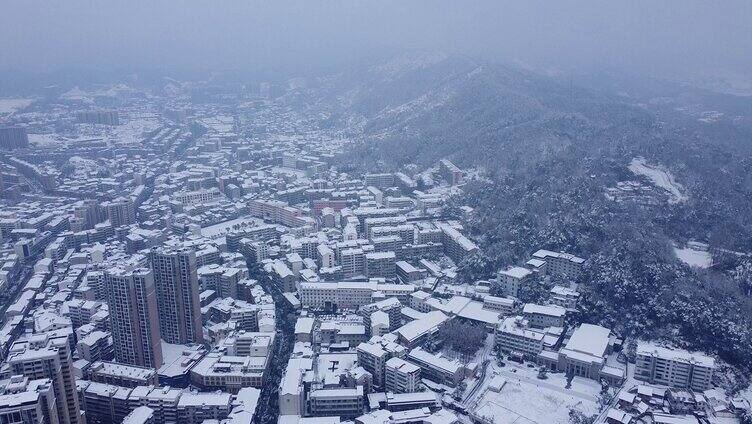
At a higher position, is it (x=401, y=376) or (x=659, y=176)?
(x=659, y=176)

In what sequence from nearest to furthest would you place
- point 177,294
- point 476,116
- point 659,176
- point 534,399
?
point 534,399
point 177,294
point 659,176
point 476,116

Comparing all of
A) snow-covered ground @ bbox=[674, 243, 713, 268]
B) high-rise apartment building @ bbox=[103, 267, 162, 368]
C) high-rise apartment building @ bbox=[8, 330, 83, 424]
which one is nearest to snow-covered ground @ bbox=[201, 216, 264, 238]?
high-rise apartment building @ bbox=[103, 267, 162, 368]

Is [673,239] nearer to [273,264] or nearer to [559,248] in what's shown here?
[559,248]

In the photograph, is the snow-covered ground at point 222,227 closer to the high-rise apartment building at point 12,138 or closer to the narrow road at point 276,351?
the narrow road at point 276,351

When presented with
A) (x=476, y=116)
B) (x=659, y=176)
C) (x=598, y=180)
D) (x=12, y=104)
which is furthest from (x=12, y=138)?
(x=659, y=176)

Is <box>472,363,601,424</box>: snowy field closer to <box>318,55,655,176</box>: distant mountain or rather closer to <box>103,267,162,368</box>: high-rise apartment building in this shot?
<box>103,267,162,368</box>: high-rise apartment building

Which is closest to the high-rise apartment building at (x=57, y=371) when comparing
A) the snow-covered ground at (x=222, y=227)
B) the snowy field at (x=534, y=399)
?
the snowy field at (x=534, y=399)

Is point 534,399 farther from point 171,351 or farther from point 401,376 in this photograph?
point 171,351
